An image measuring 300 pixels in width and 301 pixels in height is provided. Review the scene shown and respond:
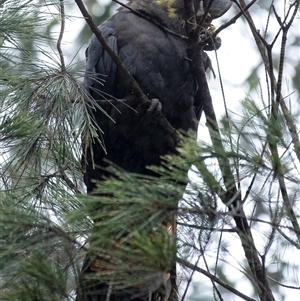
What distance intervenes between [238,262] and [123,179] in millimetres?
384

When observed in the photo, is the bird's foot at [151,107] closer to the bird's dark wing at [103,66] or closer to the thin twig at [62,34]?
the bird's dark wing at [103,66]

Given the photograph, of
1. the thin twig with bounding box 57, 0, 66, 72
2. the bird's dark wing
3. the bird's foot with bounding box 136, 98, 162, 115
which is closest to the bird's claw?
the bird's foot with bounding box 136, 98, 162, 115

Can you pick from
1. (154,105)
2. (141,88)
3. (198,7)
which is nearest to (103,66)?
(141,88)

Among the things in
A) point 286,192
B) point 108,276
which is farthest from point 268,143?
point 108,276

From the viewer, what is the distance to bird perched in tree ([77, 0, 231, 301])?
3.03 metres

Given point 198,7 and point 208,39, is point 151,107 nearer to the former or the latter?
point 208,39

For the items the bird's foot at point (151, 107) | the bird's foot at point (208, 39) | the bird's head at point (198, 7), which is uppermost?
the bird's head at point (198, 7)

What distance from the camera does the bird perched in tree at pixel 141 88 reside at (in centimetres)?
303

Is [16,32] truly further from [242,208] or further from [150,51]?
[242,208]

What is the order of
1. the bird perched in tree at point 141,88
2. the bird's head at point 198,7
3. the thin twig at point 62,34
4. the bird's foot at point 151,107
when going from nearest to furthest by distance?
the thin twig at point 62,34 < the bird's foot at point 151,107 < the bird perched in tree at point 141,88 < the bird's head at point 198,7

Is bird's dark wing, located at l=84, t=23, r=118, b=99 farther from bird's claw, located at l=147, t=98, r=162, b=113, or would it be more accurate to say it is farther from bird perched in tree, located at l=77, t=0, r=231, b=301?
bird's claw, located at l=147, t=98, r=162, b=113

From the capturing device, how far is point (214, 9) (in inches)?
127

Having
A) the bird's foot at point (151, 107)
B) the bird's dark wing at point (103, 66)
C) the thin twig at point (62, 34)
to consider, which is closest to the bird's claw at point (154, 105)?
the bird's foot at point (151, 107)

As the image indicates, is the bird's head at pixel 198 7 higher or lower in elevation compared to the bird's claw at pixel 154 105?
higher
